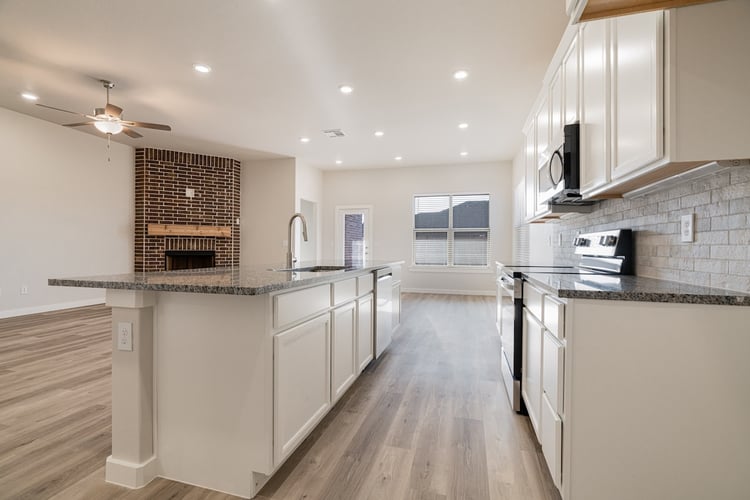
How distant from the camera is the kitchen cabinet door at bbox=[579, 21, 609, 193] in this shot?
158 centimetres

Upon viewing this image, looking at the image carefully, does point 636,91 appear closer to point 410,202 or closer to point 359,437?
point 359,437

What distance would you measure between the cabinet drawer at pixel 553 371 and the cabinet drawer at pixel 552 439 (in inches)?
1.7

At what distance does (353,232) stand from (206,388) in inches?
264

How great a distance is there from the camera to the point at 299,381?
5.36 ft

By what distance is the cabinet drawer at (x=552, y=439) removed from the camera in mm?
1290

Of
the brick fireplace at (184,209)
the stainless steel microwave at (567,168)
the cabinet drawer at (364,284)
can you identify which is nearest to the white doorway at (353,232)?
the brick fireplace at (184,209)

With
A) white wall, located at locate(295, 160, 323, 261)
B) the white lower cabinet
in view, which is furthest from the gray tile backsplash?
white wall, located at locate(295, 160, 323, 261)

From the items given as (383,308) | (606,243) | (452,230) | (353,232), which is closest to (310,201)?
(353,232)

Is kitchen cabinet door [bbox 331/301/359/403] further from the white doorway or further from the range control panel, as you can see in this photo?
the white doorway

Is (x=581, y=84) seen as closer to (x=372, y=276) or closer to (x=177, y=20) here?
(x=372, y=276)

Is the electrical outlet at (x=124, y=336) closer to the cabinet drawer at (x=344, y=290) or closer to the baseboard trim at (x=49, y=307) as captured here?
the cabinet drawer at (x=344, y=290)

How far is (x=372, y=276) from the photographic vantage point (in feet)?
9.46

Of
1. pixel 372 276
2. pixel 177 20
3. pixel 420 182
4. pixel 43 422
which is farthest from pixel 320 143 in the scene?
pixel 43 422

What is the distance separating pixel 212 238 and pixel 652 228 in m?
7.01
